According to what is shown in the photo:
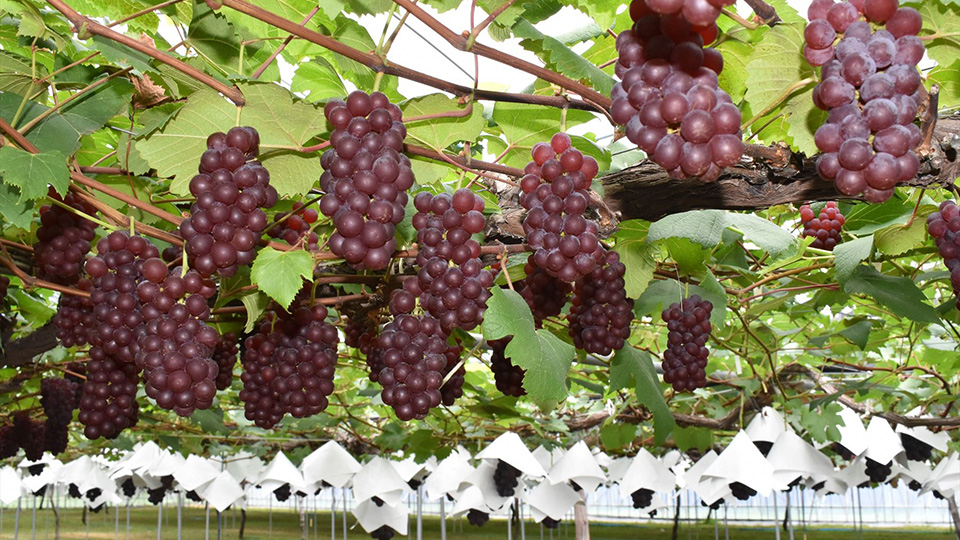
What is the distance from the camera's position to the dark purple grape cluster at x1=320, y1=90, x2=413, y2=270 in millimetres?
1504

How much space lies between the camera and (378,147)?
60.6 inches

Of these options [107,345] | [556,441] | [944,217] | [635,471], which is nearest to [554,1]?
[944,217]

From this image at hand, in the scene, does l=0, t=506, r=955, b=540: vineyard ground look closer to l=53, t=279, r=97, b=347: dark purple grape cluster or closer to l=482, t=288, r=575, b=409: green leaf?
l=53, t=279, r=97, b=347: dark purple grape cluster

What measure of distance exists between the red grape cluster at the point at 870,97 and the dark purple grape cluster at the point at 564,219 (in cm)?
69

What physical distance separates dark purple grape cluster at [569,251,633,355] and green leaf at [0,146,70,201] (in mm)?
1564

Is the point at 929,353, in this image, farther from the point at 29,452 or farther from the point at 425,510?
the point at 425,510

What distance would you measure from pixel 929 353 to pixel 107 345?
5908mm

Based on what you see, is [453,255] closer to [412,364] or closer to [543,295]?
[412,364]

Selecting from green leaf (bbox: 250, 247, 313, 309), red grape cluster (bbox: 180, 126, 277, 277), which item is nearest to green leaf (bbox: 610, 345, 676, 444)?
green leaf (bbox: 250, 247, 313, 309)

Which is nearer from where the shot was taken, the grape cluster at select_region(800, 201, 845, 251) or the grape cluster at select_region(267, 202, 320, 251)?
the grape cluster at select_region(267, 202, 320, 251)

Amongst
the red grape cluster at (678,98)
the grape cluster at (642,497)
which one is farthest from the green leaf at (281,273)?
the grape cluster at (642,497)

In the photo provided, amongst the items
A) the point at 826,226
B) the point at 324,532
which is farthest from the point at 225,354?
the point at 324,532

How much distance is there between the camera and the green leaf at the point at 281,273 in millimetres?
1689

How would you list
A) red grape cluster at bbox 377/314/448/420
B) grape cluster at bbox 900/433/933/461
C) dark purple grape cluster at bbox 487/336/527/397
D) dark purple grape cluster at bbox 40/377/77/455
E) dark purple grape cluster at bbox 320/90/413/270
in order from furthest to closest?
grape cluster at bbox 900/433/933/461
dark purple grape cluster at bbox 40/377/77/455
dark purple grape cluster at bbox 487/336/527/397
red grape cluster at bbox 377/314/448/420
dark purple grape cluster at bbox 320/90/413/270
